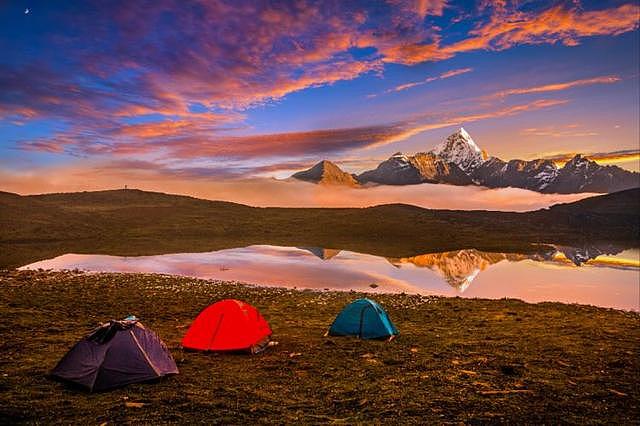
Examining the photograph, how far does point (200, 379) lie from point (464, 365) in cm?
934

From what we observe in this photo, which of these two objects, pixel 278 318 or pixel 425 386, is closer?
pixel 425 386

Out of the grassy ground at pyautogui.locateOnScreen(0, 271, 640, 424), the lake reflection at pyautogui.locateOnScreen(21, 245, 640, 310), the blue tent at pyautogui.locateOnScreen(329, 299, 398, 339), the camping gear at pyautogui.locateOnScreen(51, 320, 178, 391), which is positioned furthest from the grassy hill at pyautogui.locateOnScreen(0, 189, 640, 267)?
the camping gear at pyautogui.locateOnScreen(51, 320, 178, 391)

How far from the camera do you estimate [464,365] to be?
1582 centimetres

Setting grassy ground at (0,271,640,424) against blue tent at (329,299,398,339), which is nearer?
grassy ground at (0,271,640,424)

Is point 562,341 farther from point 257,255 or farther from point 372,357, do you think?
point 257,255

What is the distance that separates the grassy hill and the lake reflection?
43.9ft

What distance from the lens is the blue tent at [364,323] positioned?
64.4 ft

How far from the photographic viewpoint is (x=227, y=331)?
17.2 meters

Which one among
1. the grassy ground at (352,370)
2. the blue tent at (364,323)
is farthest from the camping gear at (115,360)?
the blue tent at (364,323)

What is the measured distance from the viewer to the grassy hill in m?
96.0

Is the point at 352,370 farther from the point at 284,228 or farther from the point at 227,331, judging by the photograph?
the point at 284,228

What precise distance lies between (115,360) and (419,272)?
42.7 m

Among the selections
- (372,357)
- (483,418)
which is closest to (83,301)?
(372,357)

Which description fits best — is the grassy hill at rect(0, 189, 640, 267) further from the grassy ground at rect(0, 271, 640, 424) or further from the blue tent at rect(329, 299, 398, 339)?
the blue tent at rect(329, 299, 398, 339)
